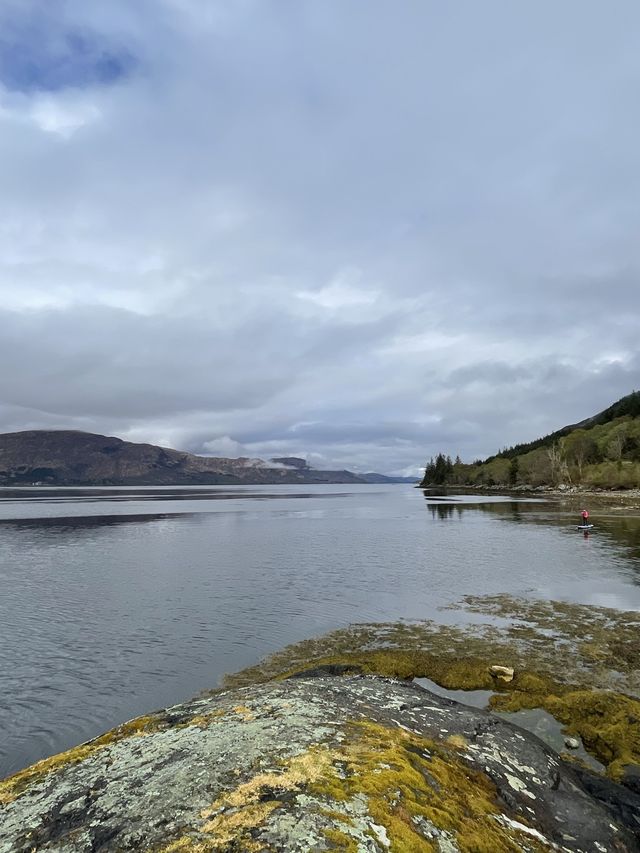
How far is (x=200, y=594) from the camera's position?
28.2 meters

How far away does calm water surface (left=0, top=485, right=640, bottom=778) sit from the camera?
15.1 m

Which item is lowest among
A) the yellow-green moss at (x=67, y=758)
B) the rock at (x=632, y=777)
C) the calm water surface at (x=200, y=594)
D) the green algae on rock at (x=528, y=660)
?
the calm water surface at (x=200, y=594)

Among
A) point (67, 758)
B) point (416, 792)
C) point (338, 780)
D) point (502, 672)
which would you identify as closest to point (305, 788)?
point (338, 780)

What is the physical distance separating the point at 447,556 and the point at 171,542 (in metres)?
29.2

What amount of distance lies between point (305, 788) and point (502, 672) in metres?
11.6

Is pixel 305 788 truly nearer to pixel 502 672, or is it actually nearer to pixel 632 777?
pixel 632 777

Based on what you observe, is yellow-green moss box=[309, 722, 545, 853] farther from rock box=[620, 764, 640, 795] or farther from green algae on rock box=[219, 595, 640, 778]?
green algae on rock box=[219, 595, 640, 778]

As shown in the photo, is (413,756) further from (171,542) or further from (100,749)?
(171,542)

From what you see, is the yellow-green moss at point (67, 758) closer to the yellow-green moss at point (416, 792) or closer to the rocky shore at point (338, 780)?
the rocky shore at point (338, 780)

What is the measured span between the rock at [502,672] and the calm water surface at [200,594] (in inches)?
319

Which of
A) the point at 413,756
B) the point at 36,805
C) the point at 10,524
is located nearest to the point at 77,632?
the point at 36,805

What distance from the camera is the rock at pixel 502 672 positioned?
14.5 meters

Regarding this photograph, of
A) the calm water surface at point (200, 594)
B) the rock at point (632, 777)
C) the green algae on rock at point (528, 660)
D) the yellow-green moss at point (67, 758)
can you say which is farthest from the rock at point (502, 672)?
the yellow-green moss at point (67, 758)

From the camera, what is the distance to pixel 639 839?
6.57 metres
